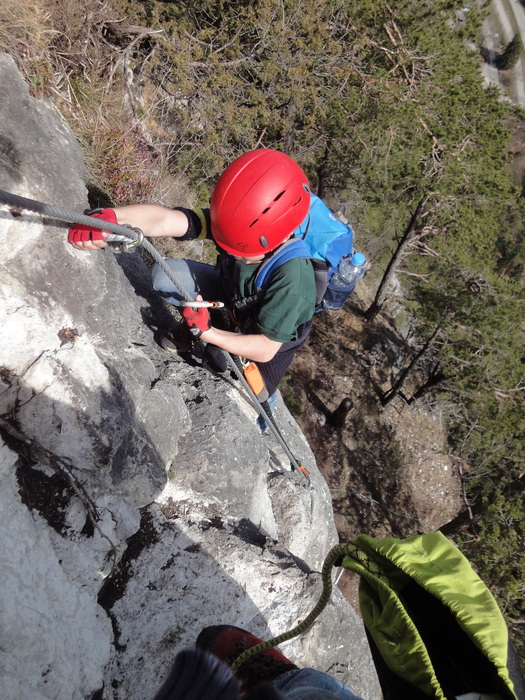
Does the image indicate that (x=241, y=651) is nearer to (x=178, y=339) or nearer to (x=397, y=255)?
(x=178, y=339)

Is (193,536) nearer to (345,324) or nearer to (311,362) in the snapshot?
(311,362)

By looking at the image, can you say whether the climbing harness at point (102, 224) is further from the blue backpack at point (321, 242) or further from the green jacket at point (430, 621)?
the green jacket at point (430, 621)

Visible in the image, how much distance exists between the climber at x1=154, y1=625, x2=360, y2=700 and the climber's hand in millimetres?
1873

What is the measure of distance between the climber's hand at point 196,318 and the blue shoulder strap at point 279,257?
18.3 inches

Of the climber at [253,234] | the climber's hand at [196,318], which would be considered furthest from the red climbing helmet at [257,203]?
the climber's hand at [196,318]

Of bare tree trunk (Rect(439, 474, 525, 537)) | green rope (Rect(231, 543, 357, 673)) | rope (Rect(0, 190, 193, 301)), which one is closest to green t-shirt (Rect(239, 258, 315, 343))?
rope (Rect(0, 190, 193, 301))

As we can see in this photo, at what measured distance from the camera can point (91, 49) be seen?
5699 millimetres

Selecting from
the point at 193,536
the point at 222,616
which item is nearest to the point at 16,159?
the point at 193,536

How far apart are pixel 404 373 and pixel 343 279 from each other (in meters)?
12.5

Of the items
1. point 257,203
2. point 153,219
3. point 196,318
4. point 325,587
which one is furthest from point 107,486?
point 257,203

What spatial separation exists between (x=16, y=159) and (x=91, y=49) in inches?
152

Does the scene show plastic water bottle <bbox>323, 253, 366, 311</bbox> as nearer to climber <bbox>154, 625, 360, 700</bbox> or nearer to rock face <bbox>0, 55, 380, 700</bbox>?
rock face <bbox>0, 55, 380, 700</bbox>

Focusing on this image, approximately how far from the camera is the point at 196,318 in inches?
116

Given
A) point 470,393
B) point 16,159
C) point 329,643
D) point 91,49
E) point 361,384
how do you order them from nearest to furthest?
point 16,159, point 329,643, point 91,49, point 470,393, point 361,384
